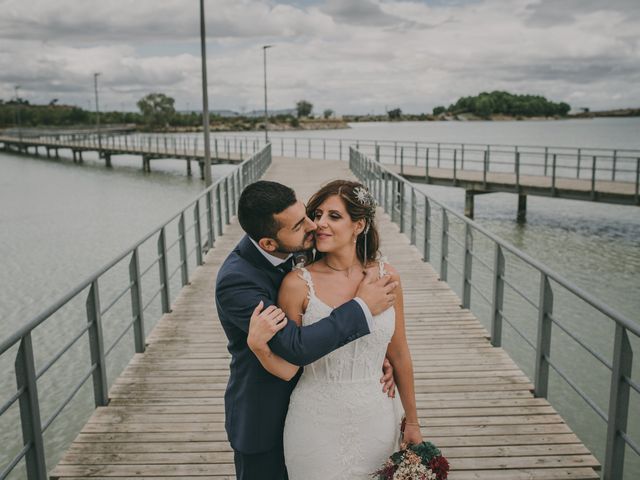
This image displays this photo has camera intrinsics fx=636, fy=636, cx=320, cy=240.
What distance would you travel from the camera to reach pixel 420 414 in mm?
4148

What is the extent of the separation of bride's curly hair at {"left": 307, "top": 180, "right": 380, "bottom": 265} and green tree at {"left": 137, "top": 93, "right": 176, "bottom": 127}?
130481mm

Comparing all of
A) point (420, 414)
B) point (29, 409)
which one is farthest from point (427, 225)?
point (29, 409)

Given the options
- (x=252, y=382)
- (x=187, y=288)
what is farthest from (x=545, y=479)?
(x=187, y=288)

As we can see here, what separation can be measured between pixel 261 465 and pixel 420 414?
2143 millimetres

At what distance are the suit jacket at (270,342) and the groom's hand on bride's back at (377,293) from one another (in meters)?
0.06

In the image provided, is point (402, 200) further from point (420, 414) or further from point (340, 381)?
point (340, 381)

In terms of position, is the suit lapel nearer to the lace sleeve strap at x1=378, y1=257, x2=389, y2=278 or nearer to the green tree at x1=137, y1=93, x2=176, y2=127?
the lace sleeve strap at x1=378, y1=257, x2=389, y2=278

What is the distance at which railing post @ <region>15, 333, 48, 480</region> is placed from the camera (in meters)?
3.07

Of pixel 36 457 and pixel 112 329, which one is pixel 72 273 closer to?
pixel 112 329

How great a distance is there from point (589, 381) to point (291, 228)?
314 inches

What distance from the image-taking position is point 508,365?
501 cm

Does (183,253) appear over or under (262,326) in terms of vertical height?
under

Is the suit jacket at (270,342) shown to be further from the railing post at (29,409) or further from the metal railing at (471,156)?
the metal railing at (471,156)

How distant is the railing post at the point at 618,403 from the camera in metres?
3.12
